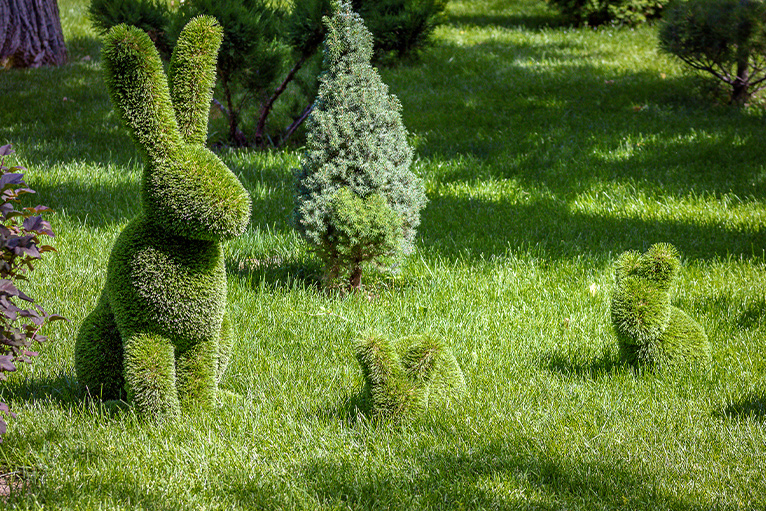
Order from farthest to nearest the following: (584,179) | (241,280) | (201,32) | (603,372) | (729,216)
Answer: (584,179) → (729,216) → (241,280) → (603,372) → (201,32)

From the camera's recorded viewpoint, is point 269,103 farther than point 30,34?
No

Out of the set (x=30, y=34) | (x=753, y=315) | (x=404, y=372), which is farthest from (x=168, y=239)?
(x=30, y=34)

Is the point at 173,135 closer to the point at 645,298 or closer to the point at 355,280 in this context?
the point at 355,280

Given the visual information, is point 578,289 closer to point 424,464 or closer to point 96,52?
point 424,464

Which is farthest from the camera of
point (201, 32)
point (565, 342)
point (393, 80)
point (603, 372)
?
point (393, 80)

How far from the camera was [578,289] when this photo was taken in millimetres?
4730

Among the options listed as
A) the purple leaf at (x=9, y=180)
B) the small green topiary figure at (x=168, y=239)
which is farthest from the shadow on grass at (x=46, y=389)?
the purple leaf at (x=9, y=180)

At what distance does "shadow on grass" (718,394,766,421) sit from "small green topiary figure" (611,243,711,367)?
358 millimetres

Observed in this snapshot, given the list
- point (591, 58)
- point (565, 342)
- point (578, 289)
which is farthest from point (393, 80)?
point (565, 342)

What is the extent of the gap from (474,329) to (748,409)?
153 centimetres

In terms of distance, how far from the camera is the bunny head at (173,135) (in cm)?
247

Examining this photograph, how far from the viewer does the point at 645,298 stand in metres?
3.35

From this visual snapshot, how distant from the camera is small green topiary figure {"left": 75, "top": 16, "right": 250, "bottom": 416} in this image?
2.49 metres

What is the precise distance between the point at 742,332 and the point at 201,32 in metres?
3.52
